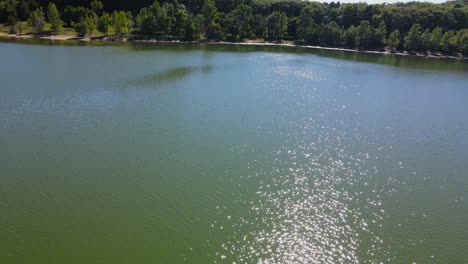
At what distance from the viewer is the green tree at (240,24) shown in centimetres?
9356

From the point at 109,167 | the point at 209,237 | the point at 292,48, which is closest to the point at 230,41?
the point at 292,48

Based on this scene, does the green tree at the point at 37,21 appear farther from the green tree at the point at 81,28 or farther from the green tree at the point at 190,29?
the green tree at the point at 190,29

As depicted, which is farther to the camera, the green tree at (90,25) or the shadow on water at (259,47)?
the green tree at (90,25)

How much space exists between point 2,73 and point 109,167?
1101 inches

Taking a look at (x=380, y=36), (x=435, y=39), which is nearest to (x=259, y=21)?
(x=380, y=36)

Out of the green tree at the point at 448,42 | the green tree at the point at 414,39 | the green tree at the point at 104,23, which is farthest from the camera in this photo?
the green tree at the point at 414,39

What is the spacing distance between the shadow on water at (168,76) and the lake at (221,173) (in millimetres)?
557

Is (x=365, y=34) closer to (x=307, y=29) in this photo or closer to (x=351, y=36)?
(x=351, y=36)

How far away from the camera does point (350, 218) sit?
17125 millimetres

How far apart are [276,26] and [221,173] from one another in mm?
83451

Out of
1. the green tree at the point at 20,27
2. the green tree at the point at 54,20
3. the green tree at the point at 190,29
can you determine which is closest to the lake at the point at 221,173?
the green tree at the point at 54,20

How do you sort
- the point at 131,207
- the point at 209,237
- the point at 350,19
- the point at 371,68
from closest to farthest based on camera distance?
the point at 209,237
the point at 131,207
the point at 371,68
the point at 350,19

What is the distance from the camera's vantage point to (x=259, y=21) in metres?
98.0

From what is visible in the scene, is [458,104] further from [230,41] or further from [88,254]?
[230,41]
